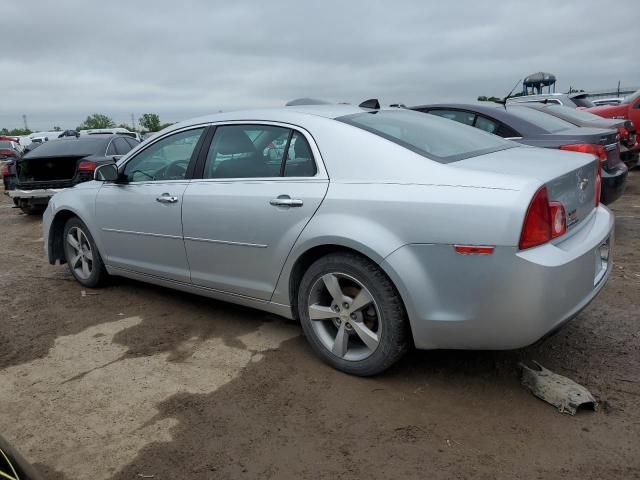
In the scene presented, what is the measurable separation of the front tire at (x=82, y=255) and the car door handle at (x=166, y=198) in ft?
3.86

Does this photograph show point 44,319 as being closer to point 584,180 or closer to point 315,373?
point 315,373

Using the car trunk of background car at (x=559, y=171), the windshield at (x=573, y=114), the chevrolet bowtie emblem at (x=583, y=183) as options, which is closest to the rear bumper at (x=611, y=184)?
the windshield at (x=573, y=114)

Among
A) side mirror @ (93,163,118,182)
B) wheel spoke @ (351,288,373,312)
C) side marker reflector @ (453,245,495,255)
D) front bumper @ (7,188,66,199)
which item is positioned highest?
side mirror @ (93,163,118,182)

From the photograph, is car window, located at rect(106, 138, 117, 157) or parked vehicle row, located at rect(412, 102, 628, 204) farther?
car window, located at rect(106, 138, 117, 157)

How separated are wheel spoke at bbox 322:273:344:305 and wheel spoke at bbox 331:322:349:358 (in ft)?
0.49

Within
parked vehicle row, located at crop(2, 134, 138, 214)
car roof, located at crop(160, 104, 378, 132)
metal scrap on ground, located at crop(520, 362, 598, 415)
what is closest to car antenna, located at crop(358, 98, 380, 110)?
car roof, located at crop(160, 104, 378, 132)

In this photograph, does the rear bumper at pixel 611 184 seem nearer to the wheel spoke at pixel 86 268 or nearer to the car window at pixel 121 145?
the wheel spoke at pixel 86 268

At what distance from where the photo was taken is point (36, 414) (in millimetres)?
2922

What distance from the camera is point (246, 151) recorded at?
3637 millimetres

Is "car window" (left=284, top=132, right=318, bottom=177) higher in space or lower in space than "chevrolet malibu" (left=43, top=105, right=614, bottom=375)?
higher

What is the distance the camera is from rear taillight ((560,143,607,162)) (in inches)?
212

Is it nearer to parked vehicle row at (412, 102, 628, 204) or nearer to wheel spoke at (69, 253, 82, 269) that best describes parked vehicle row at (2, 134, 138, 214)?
wheel spoke at (69, 253, 82, 269)

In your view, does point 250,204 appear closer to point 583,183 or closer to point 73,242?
point 583,183

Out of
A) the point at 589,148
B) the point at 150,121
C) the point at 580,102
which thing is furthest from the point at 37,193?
the point at 150,121
